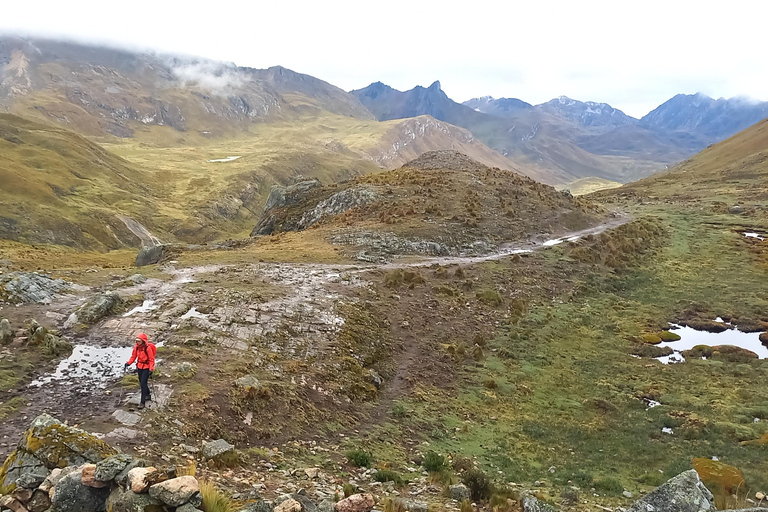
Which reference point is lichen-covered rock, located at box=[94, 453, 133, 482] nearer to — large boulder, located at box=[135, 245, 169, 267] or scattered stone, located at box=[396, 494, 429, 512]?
scattered stone, located at box=[396, 494, 429, 512]

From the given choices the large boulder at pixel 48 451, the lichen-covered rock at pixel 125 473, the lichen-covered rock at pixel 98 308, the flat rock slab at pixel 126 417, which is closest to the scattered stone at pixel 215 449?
the flat rock slab at pixel 126 417

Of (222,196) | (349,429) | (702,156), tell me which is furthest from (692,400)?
(702,156)

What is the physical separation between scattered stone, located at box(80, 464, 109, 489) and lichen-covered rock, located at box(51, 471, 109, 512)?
13cm

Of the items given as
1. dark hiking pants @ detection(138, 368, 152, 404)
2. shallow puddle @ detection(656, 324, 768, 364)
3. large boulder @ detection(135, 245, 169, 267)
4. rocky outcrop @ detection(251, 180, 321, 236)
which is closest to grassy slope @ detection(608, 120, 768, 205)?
shallow puddle @ detection(656, 324, 768, 364)

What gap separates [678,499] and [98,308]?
24568 millimetres

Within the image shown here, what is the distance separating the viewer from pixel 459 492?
12938 millimetres

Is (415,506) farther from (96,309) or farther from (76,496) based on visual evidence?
(96,309)

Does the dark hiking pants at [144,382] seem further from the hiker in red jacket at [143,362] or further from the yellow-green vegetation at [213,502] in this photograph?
the yellow-green vegetation at [213,502]

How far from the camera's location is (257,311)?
24.6m

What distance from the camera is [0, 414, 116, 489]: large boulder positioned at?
9.43 m

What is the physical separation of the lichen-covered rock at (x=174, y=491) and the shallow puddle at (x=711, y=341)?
99.6 feet

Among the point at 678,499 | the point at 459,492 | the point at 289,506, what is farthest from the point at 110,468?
the point at 678,499

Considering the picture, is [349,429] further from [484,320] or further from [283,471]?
[484,320]

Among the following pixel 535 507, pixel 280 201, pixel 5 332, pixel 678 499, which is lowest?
→ pixel 535 507
